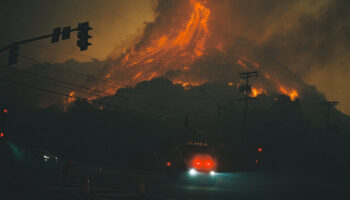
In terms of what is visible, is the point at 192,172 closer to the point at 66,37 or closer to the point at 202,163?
the point at 202,163

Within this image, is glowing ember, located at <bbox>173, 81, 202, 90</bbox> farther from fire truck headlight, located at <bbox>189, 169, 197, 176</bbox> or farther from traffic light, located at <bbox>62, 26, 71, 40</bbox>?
traffic light, located at <bbox>62, 26, 71, 40</bbox>

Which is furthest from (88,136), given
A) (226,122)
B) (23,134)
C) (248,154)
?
(226,122)

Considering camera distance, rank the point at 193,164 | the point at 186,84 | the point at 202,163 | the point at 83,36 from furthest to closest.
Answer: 1. the point at 186,84
2. the point at 193,164
3. the point at 202,163
4. the point at 83,36

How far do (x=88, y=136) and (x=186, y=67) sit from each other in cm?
10116

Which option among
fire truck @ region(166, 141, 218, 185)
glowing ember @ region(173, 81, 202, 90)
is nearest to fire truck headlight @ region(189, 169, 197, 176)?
fire truck @ region(166, 141, 218, 185)

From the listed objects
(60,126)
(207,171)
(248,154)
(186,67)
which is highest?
(186,67)

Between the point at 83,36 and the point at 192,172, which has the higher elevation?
the point at 83,36

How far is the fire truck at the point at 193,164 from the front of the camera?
87.8 ft

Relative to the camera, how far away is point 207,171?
26.8 m

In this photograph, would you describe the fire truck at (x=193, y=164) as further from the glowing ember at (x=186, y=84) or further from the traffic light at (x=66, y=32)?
the glowing ember at (x=186, y=84)

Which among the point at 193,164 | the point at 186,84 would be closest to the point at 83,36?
the point at 193,164

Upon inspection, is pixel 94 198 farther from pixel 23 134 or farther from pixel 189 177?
pixel 23 134

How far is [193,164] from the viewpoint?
27016 millimetres

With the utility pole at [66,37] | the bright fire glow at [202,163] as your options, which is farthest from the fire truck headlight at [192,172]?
the utility pole at [66,37]
